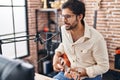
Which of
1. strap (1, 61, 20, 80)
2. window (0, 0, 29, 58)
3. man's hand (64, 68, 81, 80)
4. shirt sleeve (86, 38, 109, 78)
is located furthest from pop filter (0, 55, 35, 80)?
window (0, 0, 29, 58)

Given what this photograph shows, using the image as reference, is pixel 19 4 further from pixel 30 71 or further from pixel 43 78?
pixel 30 71

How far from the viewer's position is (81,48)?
1843mm

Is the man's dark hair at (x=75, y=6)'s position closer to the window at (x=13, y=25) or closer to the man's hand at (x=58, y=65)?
the man's hand at (x=58, y=65)

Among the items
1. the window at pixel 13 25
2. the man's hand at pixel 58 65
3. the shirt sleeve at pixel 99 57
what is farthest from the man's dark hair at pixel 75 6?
the window at pixel 13 25

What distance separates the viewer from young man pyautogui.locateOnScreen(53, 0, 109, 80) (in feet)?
5.70

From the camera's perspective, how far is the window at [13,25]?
3139 millimetres

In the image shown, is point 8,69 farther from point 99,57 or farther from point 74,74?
point 99,57

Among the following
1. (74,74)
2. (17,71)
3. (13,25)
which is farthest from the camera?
(13,25)

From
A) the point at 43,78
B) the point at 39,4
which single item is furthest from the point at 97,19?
the point at 43,78

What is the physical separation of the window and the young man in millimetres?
1412

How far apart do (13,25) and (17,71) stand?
2.80 metres

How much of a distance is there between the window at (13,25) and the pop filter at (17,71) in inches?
96.9

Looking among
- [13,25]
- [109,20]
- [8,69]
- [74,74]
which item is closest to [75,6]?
[74,74]

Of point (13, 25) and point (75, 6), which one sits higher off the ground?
point (75, 6)
